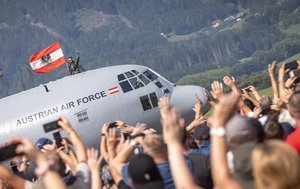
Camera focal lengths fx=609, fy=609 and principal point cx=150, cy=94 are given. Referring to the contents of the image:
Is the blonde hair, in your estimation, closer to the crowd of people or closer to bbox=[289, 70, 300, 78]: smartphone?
the crowd of people

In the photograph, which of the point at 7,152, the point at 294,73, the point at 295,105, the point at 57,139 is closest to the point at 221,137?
the point at 295,105

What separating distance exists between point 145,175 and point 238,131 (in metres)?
1.16

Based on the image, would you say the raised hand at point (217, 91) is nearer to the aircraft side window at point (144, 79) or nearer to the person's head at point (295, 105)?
the person's head at point (295, 105)

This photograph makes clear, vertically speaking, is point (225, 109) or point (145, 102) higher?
point (225, 109)

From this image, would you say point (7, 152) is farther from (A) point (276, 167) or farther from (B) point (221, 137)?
(A) point (276, 167)

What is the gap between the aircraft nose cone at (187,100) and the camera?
26.0 meters

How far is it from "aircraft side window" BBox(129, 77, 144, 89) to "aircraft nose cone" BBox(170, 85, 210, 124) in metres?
1.53

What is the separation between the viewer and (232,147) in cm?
693

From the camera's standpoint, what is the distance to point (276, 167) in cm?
528

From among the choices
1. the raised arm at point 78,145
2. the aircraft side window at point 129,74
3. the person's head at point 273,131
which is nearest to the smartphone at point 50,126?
the raised arm at point 78,145

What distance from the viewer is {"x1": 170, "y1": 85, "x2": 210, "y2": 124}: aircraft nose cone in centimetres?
2595

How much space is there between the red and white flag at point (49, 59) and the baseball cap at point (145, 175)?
1223 inches

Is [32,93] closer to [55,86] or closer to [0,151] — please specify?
[55,86]

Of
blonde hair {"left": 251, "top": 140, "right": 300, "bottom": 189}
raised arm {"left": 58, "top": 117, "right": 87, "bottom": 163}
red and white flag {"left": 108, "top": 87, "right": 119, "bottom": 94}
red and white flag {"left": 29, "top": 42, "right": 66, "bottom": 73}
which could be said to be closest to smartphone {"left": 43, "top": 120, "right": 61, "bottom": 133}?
raised arm {"left": 58, "top": 117, "right": 87, "bottom": 163}
